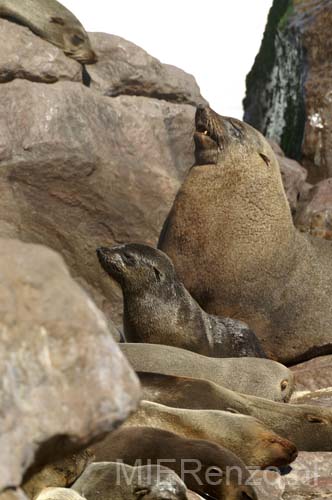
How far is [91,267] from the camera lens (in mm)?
8977

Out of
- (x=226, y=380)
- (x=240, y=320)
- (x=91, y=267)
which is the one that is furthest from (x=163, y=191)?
(x=226, y=380)

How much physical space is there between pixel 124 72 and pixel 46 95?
1.51 m

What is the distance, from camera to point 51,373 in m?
2.17

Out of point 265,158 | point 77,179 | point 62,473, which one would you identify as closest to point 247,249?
point 265,158

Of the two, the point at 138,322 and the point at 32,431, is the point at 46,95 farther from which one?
the point at 32,431

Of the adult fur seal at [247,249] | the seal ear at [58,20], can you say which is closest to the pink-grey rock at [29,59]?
the seal ear at [58,20]

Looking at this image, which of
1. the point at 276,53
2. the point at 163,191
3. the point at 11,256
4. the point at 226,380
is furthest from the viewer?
the point at 276,53

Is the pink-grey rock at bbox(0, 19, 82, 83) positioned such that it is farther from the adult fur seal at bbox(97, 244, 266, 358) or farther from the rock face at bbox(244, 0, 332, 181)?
the rock face at bbox(244, 0, 332, 181)

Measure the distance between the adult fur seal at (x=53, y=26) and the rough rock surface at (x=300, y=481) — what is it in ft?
18.8

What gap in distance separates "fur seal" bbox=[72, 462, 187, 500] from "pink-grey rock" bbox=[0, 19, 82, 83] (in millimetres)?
5872

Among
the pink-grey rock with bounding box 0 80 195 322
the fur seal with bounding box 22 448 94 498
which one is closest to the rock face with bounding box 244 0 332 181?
the pink-grey rock with bounding box 0 80 195 322

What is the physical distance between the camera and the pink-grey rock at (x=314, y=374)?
737 cm

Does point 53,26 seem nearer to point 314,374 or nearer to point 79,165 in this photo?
point 79,165

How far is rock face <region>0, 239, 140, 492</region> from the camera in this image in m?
2.14
